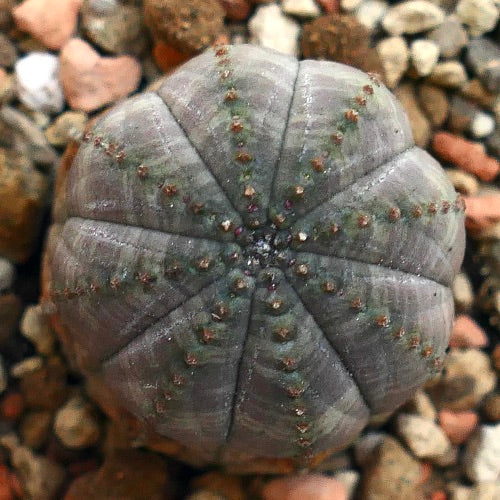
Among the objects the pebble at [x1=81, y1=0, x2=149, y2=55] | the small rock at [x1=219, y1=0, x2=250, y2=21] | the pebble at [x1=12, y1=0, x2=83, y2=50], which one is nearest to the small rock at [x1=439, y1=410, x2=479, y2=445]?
the small rock at [x1=219, y1=0, x2=250, y2=21]

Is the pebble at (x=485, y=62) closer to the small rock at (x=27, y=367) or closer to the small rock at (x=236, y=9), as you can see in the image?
the small rock at (x=236, y=9)

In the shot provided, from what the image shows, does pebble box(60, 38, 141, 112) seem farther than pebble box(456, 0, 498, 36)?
No

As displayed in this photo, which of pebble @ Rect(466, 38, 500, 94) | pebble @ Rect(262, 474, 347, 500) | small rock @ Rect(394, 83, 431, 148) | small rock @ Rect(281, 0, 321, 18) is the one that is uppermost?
small rock @ Rect(281, 0, 321, 18)

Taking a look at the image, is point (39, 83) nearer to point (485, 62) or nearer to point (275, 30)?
point (275, 30)

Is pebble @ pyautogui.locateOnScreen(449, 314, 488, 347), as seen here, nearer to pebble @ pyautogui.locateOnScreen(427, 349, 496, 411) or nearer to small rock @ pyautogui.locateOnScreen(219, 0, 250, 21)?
pebble @ pyautogui.locateOnScreen(427, 349, 496, 411)

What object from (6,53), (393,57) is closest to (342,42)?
(393,57)
